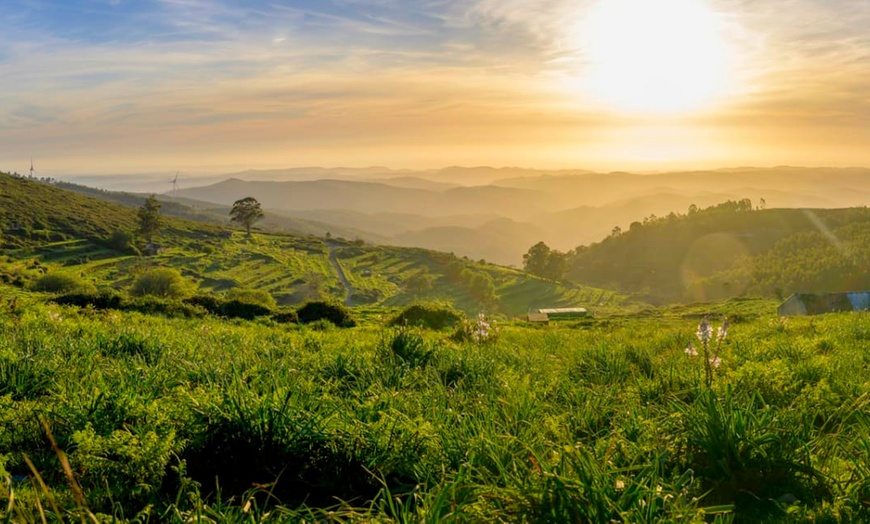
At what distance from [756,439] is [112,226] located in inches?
7075

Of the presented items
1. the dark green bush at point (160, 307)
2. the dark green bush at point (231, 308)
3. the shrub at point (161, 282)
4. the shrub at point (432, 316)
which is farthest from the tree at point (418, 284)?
the dark green bush at point (160, 307)

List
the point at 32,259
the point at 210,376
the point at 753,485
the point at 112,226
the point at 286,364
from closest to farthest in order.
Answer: the point at 753,485 < the point at 210,376 < the point at 286,364 < the point at 32,259 < the point at 112,226

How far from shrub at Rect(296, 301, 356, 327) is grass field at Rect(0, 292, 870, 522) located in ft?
82.3

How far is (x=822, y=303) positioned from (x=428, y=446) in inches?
2214

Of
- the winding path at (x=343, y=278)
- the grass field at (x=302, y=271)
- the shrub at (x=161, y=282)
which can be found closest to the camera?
the shrub at (x=161, y=282)

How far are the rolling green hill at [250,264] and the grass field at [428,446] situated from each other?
11869 centimetres

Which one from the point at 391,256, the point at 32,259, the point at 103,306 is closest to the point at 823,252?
the point at 391,256

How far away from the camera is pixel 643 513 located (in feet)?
10.1

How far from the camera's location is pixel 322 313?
108 ft

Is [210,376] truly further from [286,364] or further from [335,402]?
[335,402]

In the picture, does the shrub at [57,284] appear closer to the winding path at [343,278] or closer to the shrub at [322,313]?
the shrub at [322,313]

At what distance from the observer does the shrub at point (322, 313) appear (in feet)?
105

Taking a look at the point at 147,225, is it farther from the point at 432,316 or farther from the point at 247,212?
the point at 432,316

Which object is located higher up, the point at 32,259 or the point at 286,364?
the point at 286,364
